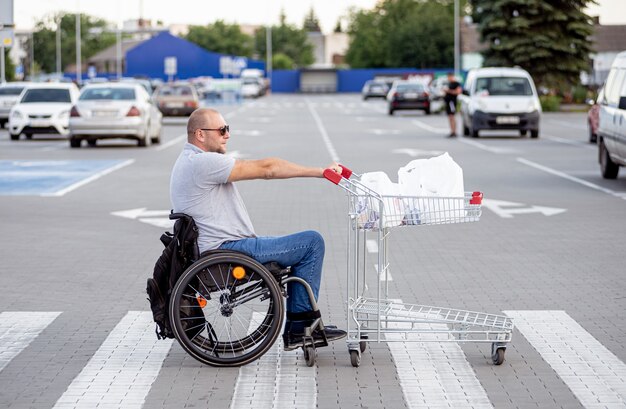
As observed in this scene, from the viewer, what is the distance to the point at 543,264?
11133 mm

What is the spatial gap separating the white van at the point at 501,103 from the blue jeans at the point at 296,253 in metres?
27.8

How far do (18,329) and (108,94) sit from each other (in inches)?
924

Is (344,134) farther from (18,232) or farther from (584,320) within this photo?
(584,320)

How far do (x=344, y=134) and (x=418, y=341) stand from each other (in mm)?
29688

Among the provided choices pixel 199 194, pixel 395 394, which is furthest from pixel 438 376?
pixel 199 194

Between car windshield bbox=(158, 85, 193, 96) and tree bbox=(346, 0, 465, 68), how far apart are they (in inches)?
3087

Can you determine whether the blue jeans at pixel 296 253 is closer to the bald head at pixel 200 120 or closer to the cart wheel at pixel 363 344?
the cart wheel at pixel 363 344

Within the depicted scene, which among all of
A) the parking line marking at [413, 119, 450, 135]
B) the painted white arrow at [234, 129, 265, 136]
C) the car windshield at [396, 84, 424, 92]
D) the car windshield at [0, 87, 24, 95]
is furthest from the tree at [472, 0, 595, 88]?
the car windshield at [0, 87, 24, 95]

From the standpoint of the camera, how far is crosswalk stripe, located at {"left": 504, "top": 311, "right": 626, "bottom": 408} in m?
6.41

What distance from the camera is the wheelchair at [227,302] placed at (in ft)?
22.9

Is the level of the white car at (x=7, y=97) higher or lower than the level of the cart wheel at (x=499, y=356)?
higher

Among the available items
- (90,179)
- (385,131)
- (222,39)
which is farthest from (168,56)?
(90,179)

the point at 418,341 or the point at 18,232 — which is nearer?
the point at 418,341

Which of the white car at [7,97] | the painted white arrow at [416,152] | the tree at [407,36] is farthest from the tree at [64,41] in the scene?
the painted white arrow at [416,152]
